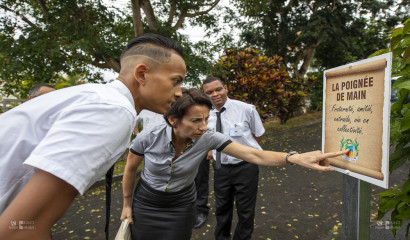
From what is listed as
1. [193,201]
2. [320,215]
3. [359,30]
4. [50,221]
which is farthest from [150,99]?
[359,30]

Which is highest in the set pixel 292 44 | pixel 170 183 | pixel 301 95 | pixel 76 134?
pixel 292 44

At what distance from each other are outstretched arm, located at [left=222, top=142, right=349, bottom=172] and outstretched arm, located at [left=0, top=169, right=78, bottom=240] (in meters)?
1.51

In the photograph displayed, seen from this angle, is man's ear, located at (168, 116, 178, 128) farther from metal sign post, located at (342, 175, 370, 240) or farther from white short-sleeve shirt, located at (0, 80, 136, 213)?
metal sign post, located at (342, 175, 370, 240)

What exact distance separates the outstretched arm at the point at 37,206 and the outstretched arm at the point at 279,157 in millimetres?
1509

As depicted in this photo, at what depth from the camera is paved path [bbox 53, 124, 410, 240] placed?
3828 millimetres

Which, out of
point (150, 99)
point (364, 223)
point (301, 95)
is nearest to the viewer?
point (150, 99)

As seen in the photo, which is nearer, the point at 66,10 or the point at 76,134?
the point at 76,134

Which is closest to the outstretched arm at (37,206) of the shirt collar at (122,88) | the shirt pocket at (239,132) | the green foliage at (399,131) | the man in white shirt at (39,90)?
the shirt collar at (122,88)

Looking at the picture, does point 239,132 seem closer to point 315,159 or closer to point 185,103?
point 185,103

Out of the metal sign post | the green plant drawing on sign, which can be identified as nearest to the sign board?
the green plant drawing on sign

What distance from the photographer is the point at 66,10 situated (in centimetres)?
768

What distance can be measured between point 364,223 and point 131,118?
1949mm

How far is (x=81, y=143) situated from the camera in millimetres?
768

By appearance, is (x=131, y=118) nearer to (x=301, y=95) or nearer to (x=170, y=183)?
(x=170, y=183)
